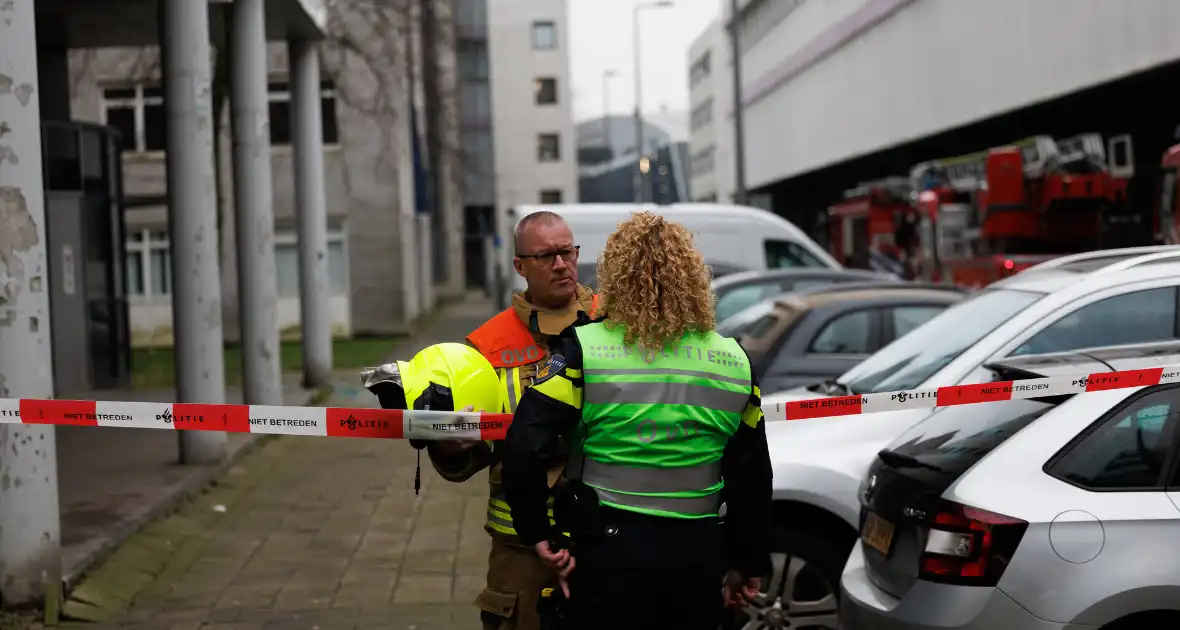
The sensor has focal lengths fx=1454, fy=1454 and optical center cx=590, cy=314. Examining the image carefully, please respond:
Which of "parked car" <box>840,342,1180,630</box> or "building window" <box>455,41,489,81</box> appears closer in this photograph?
"parked car" <box>840,342,1180,630</box>

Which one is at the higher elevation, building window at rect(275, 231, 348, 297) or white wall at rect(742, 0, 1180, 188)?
white wall at rect(742, 0, 1180, 188)

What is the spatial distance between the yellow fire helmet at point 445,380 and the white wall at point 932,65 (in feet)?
64.9

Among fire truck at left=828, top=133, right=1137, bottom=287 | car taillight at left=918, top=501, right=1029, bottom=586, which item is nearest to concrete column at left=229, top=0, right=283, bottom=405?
fire truck at left=828, top=133, right=1137, bottom=287

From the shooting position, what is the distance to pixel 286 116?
28922 millimetres

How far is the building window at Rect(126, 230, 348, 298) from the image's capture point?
28734 mm

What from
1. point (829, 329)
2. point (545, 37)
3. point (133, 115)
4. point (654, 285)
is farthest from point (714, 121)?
point (654, 285)

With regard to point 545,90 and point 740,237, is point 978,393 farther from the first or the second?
point 545,90

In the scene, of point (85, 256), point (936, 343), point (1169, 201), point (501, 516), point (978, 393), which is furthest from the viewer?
point (85, 256)

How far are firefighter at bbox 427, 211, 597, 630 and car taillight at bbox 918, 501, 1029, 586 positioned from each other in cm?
117

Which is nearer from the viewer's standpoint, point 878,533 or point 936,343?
point 878,533

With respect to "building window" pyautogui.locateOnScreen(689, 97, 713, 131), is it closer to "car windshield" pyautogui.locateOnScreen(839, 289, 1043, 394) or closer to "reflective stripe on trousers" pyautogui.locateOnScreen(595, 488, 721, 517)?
"car windshield" pyautogui.locateOnScreen(839, 289, 1043, 394)

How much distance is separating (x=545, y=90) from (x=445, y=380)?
67.4 m

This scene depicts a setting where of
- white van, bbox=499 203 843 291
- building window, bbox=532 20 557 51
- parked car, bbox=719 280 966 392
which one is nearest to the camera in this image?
parked car, bbox=719 280 966 392

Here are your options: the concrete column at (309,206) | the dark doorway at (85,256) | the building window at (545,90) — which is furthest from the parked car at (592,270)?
the building window at (545,90)
